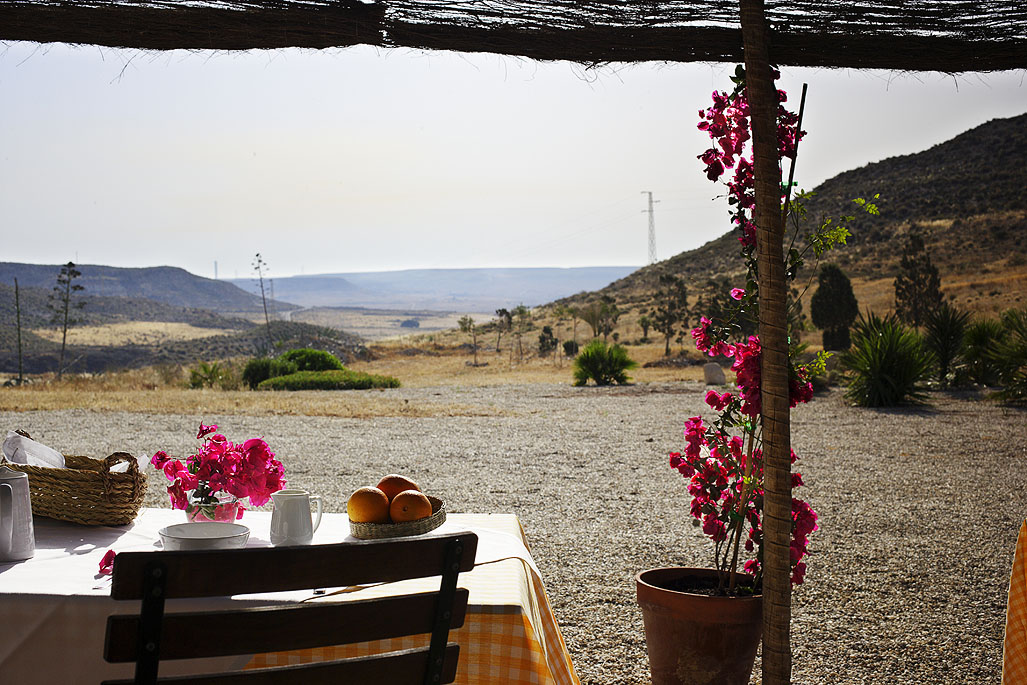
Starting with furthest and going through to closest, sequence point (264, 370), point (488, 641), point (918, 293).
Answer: point (918, 293)
point (264, 370)
point (488, 641)

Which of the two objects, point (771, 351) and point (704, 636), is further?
point (704, 636)

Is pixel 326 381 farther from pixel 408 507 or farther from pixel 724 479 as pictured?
pixel 408 507

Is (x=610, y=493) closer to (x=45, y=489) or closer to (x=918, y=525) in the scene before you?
(x=918, y=525)

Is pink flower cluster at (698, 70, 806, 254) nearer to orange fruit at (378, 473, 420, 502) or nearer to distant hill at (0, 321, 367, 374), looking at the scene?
orange fruit at (378, 473, 420, 502)

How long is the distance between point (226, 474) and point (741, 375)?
59.0 inches

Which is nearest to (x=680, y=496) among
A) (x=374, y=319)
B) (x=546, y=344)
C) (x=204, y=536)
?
(x=204, y=536)

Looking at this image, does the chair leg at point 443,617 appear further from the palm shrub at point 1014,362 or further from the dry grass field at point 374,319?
the dry grass field at point 374,319

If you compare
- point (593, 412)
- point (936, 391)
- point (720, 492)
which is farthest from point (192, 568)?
point (936, 391)

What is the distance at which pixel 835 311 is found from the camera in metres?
25.2

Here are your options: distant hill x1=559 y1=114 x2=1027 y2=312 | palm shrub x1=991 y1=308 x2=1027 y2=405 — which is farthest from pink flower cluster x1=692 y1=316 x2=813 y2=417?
distant hill x1=559 y1=114 x2=1027 y2=312

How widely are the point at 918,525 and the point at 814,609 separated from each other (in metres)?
2.12

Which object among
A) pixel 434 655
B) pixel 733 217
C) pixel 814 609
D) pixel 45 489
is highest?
pixel 733 217

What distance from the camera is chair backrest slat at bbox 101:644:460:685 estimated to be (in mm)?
1410

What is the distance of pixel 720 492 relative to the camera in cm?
290
